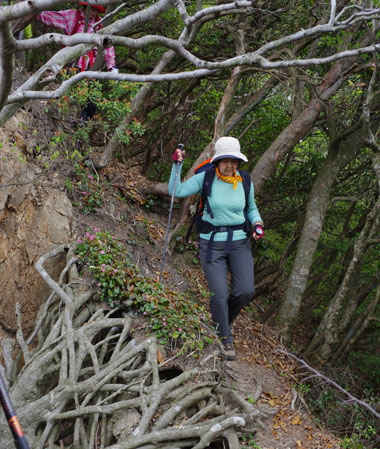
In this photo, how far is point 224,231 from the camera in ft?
17.7

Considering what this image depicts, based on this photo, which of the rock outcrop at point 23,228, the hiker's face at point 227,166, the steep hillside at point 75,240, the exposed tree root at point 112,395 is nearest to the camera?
the exposed tree root at point 112,395

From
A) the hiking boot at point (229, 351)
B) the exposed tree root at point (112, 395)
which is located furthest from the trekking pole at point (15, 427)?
the hiking boot at point (229, 351)

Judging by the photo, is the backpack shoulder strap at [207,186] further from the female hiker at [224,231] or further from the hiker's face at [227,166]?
the hiker's face at [227,166]

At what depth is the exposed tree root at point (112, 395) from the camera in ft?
14.1

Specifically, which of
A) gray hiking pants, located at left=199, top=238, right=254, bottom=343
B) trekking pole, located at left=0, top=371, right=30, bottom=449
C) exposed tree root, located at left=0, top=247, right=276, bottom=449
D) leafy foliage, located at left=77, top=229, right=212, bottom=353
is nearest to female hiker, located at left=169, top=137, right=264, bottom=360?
gray hiking pants, located at left=199, top=238, right=254, bottom=343

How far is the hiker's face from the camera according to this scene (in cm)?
528

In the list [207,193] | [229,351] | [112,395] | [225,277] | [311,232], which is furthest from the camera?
[311,232]

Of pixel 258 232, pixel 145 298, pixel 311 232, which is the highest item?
pixel 258 232

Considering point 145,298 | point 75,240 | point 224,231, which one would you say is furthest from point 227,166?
point 75,240

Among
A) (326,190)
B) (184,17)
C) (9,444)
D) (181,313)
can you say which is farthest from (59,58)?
(326,190)

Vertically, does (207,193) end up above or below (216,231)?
above

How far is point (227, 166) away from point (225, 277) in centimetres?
133

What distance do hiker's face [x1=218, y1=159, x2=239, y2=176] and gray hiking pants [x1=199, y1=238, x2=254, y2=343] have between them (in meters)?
0.84

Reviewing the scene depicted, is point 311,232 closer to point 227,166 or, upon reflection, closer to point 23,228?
point 227,166
